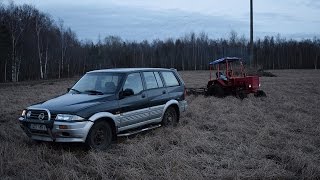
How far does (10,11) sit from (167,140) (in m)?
53.4

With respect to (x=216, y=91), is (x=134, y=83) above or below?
above

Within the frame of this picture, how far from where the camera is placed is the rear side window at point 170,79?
11098 mm

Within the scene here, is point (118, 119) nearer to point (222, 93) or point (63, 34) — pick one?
point (222, 93)

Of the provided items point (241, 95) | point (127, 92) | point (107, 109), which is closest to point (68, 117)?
point (107, 109)

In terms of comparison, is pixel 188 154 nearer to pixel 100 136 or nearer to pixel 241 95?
pixel 100 136

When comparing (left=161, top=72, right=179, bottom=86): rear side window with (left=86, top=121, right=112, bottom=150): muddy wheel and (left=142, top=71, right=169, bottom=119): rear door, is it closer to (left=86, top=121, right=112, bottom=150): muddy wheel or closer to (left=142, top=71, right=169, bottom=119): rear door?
(left=142, top=71, right=169, bottom=119): rear door

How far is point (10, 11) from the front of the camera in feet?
186

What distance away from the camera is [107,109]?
8586 mm

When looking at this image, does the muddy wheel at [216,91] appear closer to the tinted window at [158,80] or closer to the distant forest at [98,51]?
the tinted window at [158,80]

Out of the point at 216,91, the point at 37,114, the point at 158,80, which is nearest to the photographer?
the point at 37,114

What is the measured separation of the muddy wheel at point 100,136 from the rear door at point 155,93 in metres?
1.75

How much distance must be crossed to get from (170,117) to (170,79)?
1092 millimetres

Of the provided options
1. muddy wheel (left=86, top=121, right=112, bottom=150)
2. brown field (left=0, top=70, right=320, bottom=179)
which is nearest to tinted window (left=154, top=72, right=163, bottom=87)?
brown field (left=0, top=70, right=320, bottom=179)

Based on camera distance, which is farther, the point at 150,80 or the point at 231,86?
the point at 231,86
